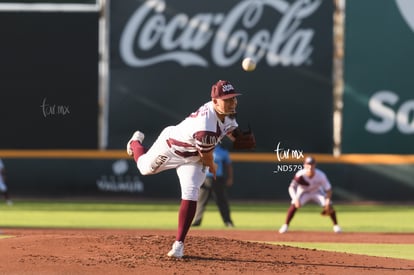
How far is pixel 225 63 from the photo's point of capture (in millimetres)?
24328

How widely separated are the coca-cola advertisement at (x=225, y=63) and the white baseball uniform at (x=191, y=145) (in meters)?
14.0

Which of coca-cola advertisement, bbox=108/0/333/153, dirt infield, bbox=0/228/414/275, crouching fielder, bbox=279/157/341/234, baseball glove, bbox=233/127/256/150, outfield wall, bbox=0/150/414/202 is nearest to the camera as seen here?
dirt infield, bbox=0/228/414/275

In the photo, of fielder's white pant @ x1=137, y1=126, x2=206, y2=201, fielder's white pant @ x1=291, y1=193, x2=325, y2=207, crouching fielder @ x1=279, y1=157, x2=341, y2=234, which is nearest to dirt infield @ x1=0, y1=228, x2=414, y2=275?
fielder's white pant @ x1=137, y1=126, x2=206, y2=201

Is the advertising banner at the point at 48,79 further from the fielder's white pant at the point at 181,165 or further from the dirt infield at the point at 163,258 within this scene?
the fielder's white pant at the point at 181,165

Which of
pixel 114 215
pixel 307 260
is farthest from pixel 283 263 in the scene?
pixel 114 215

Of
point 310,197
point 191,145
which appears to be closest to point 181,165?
point 191,145

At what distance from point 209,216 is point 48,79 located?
6591 mm

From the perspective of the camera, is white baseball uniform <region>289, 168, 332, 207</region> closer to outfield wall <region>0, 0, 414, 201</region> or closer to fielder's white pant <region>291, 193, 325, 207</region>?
fielder's white pant <region>291, 193, 325, 207</region>

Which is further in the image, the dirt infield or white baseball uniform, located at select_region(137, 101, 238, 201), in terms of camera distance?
white baseball uniform, located at select_region(137, 101, 238, 201)

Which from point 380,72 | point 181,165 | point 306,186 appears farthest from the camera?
point 380,72

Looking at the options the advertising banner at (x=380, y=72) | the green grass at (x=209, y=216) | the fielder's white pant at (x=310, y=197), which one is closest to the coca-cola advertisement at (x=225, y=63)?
the advertising banner at (x=380, y=72)

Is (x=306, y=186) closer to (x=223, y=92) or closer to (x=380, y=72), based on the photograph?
(x=223, y=92)

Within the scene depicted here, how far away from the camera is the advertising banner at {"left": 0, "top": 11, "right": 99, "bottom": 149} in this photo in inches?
959

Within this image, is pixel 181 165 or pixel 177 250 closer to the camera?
pixel 177 250
